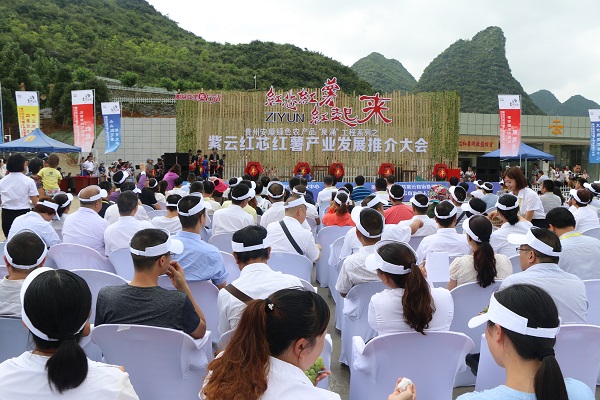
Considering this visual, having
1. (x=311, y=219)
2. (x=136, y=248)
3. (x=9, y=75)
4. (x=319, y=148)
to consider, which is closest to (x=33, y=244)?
(x=136, y=248)

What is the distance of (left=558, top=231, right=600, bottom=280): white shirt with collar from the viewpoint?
409cm

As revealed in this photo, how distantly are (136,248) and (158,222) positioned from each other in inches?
113

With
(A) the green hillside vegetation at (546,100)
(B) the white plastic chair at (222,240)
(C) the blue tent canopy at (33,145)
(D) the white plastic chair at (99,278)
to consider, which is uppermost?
(A) the green hillside vegetation at (546,100)

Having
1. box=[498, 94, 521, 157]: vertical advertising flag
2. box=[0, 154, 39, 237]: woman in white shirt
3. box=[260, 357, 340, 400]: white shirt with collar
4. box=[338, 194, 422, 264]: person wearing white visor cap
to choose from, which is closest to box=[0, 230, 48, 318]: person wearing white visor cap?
box=[260, 357, 340, 400]: white shirt with collar

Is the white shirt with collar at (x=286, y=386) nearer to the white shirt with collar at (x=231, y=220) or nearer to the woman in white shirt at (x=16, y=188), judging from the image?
the white shirt with collar at (x=231, y=220)

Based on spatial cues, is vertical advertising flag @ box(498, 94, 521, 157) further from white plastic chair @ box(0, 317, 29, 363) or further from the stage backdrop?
white plastic chair @ box(0, 317, 29, 363)

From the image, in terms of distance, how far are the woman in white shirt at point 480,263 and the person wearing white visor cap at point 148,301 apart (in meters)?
1.76

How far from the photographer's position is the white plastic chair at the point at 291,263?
4418 millimetres

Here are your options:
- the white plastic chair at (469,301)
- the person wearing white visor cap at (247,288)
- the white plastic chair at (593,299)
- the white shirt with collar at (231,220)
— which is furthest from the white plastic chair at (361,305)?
the white shirt with collar at (231,220)

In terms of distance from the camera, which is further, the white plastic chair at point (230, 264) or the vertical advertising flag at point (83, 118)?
the vertical advertising flag at point (83, 118)

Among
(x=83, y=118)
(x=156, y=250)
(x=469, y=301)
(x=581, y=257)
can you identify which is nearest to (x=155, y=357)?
(x=156, y=250)

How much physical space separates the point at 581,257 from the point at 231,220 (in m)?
3.10

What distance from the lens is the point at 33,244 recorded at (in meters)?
2.86

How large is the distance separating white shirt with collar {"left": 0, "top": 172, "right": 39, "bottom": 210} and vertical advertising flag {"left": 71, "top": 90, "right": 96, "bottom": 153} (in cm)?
845
